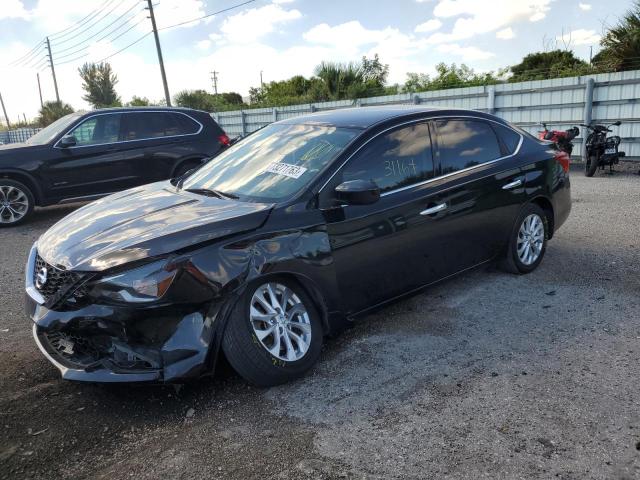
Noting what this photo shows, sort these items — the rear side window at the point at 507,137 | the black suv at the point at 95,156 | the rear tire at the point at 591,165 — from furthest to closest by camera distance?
the rear tire at the point at 591,165
the black suv at the point at 95,156
the rear side window at the point at 507,137

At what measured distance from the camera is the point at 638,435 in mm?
2617

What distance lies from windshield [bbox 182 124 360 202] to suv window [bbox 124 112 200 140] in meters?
5.06

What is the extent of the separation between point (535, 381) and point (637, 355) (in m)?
0.82

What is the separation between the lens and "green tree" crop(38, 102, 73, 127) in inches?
1727

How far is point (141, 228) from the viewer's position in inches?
124

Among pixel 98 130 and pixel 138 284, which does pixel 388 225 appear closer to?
pixel 138 284

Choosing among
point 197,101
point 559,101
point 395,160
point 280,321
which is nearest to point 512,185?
point 395,160

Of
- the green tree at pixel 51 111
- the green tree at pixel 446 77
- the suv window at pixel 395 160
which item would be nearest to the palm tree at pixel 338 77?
the green tree at pixel 446 77

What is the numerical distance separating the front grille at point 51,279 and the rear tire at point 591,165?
10.7 meters

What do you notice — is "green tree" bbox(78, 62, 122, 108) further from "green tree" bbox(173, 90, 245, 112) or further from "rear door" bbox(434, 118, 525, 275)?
"rear door" bbox(434, 118, 525, 275)

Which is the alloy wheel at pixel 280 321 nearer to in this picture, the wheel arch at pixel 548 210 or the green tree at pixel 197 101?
the wheel arch at pixel 548 210

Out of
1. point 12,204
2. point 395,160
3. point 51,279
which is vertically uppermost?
point 395,160

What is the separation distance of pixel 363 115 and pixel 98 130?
6.12 meters

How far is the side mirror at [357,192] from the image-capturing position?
3326mm
